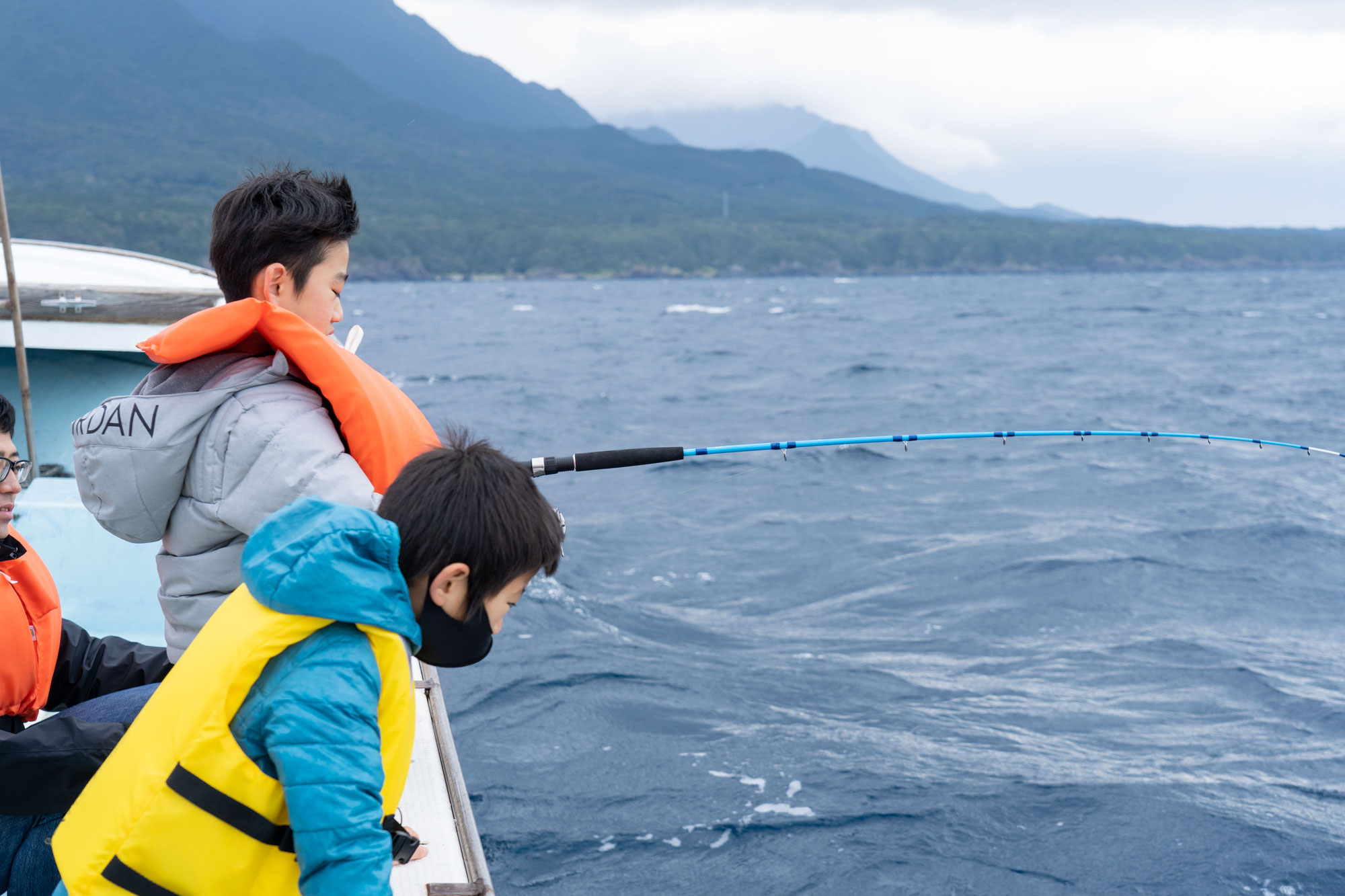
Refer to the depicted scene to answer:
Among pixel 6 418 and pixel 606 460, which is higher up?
pixel 6 418

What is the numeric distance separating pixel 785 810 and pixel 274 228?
10.7 feet

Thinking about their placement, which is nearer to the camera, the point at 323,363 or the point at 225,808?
the point at 225,808

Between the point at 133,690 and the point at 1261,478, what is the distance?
11956 mm

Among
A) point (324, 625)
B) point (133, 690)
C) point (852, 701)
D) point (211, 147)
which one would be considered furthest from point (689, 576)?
point (211, 147)

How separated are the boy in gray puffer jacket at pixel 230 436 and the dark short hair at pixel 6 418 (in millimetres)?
447

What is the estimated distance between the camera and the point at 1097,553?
323 inches

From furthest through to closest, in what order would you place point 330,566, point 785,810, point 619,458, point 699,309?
point 699,309 < point 785,810 < point 619,458 < point 330,566

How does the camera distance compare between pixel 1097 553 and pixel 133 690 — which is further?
pixel 1097 553

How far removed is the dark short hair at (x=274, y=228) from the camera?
206 centimetres

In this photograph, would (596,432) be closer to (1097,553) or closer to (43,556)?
(1097,553)

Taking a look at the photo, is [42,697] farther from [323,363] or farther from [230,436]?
[323,363]

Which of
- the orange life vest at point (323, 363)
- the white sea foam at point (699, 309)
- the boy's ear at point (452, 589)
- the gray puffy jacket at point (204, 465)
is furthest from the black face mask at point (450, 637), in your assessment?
the white sea foam at point (699, 309)

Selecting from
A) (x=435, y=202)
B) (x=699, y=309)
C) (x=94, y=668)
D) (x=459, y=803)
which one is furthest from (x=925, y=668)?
(x=435, y=202)

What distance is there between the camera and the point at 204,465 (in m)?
1.91
